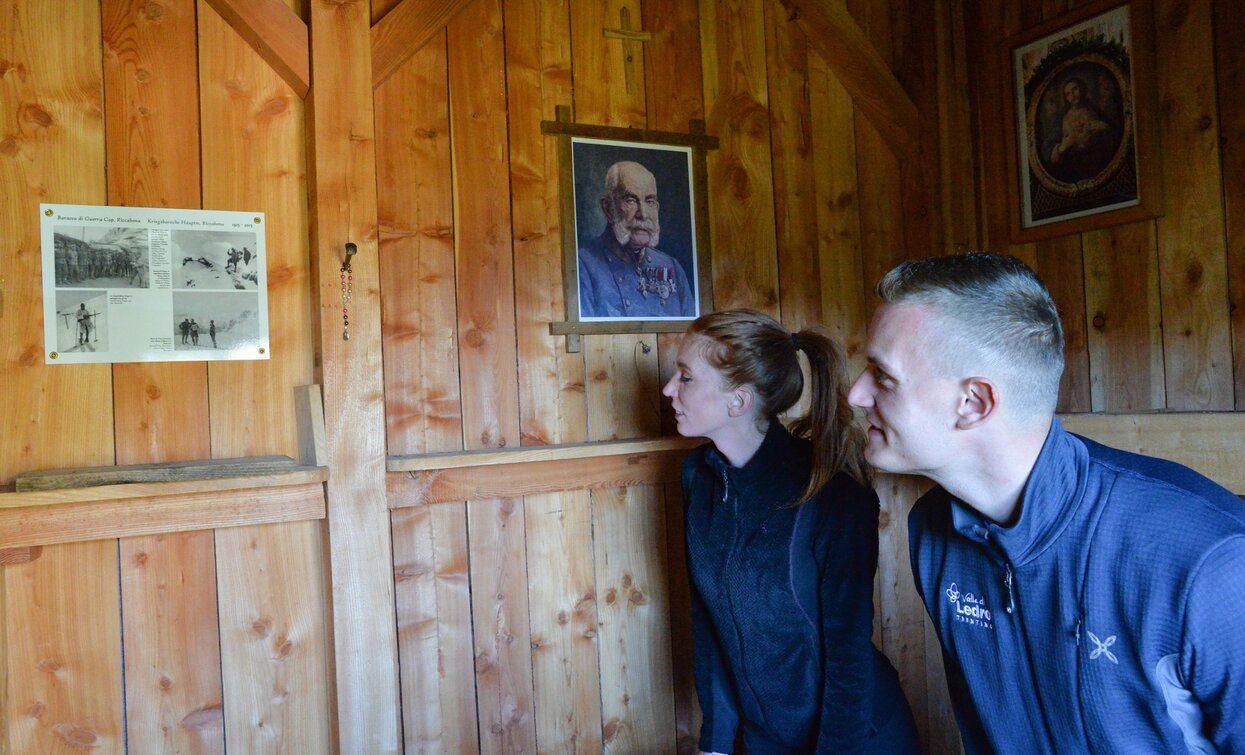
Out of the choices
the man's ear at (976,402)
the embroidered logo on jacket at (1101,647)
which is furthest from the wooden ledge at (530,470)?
the embroidered logo on jacket at (1101,647)

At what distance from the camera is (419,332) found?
2025mm

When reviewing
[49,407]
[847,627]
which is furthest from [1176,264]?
[49,407]

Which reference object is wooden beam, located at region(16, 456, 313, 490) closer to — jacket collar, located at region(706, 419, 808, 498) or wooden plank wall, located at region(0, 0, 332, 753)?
wooden plank wall, located at region(0, 0, 332, 753)

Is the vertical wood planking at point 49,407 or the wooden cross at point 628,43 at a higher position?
the wooden cross at point 628,43

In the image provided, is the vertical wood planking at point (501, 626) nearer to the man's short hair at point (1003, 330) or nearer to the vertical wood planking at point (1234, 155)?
the man's short hair at point (1003, 330)

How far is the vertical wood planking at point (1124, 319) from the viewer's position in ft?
7.15

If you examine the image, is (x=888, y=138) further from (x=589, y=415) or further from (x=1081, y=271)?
(x=589, y=415)

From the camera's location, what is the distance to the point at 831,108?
8.60 feet

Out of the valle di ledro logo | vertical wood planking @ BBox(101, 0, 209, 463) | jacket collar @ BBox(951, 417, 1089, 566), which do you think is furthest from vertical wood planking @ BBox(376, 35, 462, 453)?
jacket collar @ BBox(951, 417, 1089, 566)

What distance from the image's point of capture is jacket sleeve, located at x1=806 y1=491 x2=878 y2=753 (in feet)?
5.43

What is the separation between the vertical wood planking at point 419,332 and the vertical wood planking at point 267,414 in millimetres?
181

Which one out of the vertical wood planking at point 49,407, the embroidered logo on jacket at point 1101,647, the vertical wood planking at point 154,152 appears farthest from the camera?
the vertical wood planking at point 154,152

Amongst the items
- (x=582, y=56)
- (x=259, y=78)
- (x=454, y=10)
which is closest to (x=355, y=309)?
(x=259, y=78)

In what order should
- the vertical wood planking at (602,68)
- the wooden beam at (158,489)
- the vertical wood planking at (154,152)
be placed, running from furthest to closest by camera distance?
the vertical wood planking at (602,68), the vertical wood planking at (154,152), the wooden beam at (158,489)
